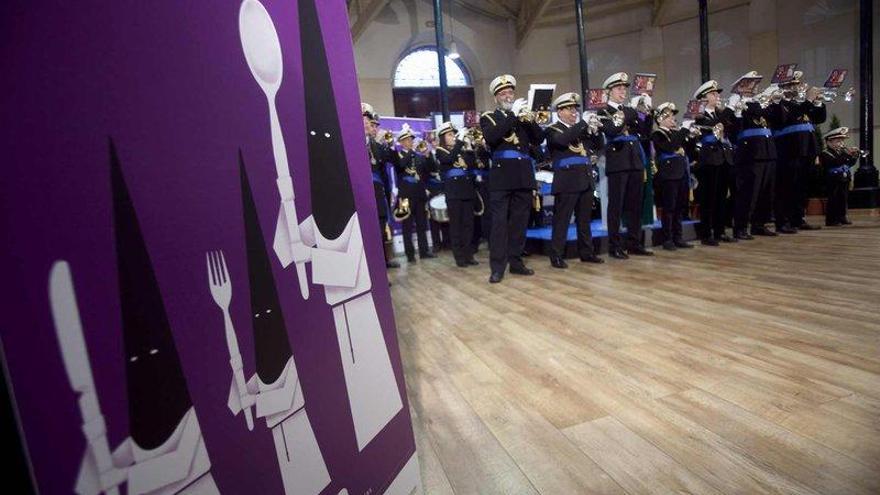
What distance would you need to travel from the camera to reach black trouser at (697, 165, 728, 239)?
432cm

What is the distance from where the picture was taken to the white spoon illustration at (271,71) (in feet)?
2.19

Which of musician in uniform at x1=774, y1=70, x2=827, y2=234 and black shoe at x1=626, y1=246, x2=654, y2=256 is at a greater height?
musician in uniform at x1=774, y1=70, x2=827, y2=234

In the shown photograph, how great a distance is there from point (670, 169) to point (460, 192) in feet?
6.61

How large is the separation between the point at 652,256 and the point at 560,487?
11.2 ft

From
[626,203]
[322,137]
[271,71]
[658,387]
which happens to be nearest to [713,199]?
[626,203]

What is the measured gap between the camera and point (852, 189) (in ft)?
22.1

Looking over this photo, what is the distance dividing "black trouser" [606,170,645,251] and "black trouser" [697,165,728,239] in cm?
79

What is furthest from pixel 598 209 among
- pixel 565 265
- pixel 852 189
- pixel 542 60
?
pixel 542 60

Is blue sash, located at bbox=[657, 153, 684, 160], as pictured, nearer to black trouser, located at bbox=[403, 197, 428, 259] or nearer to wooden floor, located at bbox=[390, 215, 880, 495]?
wooden floor, located at bbox=[390, 215, 880, 495]

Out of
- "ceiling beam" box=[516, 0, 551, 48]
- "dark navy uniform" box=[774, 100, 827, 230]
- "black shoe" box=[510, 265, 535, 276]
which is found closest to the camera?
"black shoe" box=[510, 265, 535, 276]

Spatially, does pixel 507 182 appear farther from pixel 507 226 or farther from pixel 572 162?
pixel 572 162

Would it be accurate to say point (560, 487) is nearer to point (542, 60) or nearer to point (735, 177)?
point (735, 177)

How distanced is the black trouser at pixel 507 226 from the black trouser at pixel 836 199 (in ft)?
12.1

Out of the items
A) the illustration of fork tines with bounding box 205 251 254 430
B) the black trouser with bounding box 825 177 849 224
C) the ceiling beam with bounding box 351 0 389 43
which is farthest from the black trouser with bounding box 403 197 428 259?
the ceiling beam with bounding box 351 0 389 43
